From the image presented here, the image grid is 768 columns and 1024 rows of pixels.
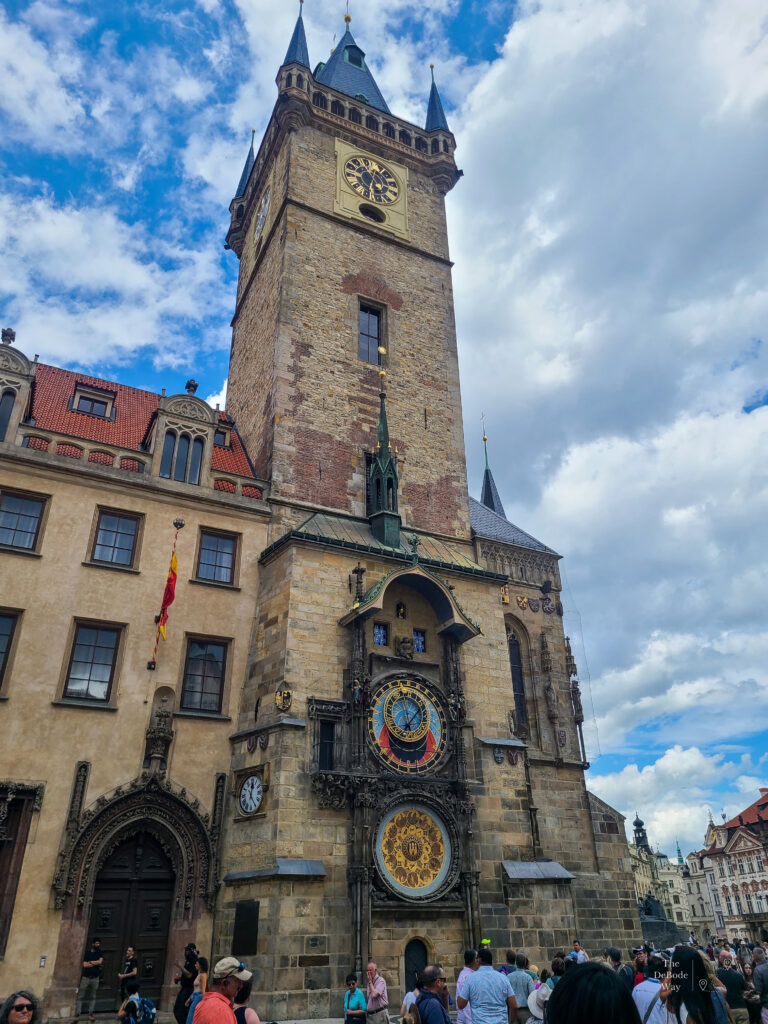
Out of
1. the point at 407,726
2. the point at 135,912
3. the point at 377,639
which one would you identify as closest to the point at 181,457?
the point at 377,639

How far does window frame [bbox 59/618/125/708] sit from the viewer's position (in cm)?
1541

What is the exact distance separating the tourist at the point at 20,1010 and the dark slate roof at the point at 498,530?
783 inches

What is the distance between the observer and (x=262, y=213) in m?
27.8

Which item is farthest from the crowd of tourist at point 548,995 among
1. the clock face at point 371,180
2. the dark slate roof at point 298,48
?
the dark slate roof at point 298,48

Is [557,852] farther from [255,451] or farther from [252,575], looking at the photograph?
[255,451]

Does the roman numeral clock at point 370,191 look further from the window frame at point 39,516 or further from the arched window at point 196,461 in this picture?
the window frame at point 39,516

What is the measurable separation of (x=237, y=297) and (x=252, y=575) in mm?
14734

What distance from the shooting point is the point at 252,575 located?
18.4 m

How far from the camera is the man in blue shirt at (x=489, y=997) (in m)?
7.21

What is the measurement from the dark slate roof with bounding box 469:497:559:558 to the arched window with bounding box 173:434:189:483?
8977 mm

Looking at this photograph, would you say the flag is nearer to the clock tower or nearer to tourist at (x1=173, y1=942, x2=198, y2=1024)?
the clock tower

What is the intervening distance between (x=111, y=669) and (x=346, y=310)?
12.8 meters

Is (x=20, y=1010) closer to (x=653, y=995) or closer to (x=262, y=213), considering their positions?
(x=653, y=995)

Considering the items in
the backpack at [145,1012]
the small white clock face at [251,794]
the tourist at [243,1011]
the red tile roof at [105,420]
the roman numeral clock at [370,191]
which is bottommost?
the backpack at [145,1012]
